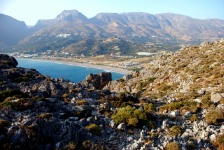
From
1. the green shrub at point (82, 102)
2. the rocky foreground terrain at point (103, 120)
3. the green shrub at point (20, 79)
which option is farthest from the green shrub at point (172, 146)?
the green shrub at point (20, 79)

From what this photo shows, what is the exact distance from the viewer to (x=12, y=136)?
16516 mm

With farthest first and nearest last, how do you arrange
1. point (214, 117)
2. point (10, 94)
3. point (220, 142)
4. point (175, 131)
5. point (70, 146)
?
1. point (10, 94)
2. point (214, 117)
3. point (175, 131)
4. point (220, 142)
5. point (70, 146)

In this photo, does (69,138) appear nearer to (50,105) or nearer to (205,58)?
(50,105)

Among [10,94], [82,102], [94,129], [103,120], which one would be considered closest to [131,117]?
[103,120]

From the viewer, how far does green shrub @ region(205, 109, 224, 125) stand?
72.4 feet

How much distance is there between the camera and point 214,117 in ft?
73.4

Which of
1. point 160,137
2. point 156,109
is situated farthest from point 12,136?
point 156,109

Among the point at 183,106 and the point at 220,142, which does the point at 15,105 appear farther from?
the point at 220,142

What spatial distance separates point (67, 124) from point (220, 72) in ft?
92.2

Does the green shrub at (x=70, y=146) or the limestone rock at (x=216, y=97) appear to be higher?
the limestone rock at (x=216, y=97)

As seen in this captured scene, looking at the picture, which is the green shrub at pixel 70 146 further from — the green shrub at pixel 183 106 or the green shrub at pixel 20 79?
the green shrub at pixel 20 79

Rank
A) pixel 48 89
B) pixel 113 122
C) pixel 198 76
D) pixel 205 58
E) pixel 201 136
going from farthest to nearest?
pixel 205 58 < pixel 198 76 < pixel 48 89 < pixel 113 122 < pixel 201 136

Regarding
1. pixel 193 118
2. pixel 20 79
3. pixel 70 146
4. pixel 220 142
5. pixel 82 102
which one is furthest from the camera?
pixel 20 79

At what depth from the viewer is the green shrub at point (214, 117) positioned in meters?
22.1
